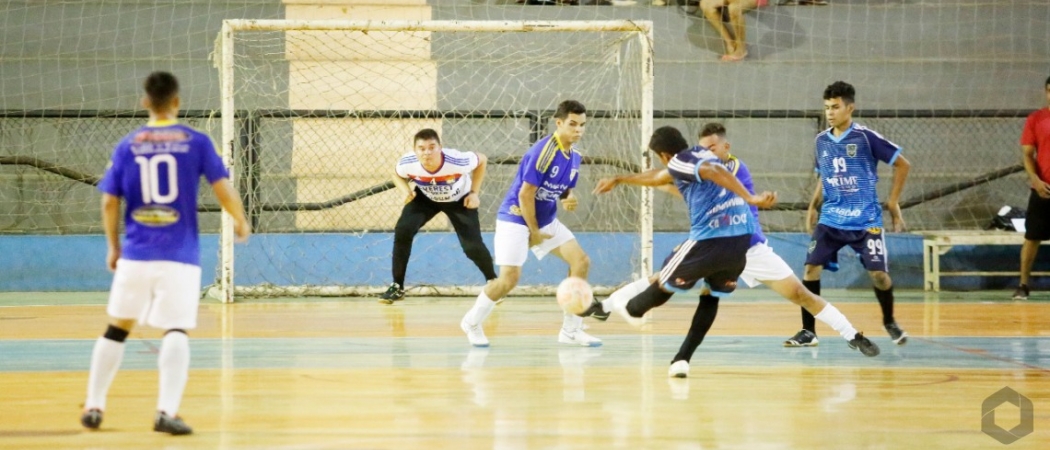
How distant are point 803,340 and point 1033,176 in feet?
16.9

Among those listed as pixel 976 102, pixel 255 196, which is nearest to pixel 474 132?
pixel 255 196

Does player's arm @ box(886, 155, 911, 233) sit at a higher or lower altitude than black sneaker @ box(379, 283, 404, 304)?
higher

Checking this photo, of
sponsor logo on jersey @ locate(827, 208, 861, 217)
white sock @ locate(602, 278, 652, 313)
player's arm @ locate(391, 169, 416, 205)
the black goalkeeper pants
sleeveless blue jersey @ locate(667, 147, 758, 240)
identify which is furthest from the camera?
player's arm @ locate(391, 169, 416, 205)

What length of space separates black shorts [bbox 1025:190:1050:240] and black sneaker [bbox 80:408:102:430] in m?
9.79

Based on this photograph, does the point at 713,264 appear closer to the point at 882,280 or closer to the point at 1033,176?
the point at 882,280

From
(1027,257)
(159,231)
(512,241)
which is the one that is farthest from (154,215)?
(1027,257)

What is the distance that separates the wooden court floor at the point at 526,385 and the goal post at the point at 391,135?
2.60 m

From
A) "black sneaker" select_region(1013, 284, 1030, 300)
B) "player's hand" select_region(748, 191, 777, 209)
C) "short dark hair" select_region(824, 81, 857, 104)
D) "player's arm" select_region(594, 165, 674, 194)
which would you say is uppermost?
"short dark hair" select_region(824, 81, 857, 104)

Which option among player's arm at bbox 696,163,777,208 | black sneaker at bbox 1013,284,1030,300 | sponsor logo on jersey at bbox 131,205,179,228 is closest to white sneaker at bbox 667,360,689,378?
player's arm at bbox 696,163,777,208

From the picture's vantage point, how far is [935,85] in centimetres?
1432

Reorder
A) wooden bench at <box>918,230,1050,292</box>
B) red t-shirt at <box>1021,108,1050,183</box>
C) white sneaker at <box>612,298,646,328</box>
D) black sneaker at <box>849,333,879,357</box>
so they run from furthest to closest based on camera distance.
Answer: wooden bench at <box>918,230,1050,292</box>
red t-shirt at <box>1021,108,1050,183</box>
black sneaker at <box>849,333,879,357</box>
white sneaker at <box>612,298,646,328</box>

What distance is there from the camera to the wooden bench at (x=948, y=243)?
481 inches

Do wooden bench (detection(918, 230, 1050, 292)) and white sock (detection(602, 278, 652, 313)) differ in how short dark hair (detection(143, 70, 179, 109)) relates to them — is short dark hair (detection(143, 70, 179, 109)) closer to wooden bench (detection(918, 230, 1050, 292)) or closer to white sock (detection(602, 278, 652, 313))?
white sock (detection(602, 278, 652, 313))

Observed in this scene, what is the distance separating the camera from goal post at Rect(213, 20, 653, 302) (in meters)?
12.4
